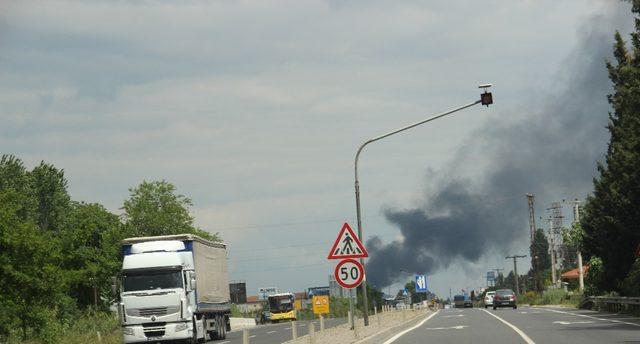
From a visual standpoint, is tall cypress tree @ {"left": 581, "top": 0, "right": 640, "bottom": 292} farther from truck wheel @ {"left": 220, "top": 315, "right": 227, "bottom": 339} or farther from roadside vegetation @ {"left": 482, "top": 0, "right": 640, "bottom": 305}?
truck wheel @ {"left": 220, "top": 315, "right": 227, "bottom": 339}

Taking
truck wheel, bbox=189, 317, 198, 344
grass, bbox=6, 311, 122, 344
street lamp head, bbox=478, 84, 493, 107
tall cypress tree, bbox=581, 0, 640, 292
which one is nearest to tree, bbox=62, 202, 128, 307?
grass, bbox=6, 311, 122, 344

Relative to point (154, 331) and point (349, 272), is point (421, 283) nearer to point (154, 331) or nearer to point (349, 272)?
point (154, 331)

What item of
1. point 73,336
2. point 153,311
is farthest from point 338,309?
point 153,311

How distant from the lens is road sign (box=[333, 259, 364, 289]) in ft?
93.2

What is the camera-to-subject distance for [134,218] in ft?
360

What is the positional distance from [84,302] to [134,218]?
11.9 metres

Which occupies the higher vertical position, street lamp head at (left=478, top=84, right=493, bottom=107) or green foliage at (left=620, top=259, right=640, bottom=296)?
street lamp head at (left=478, top=84, right=493, bottom=107)

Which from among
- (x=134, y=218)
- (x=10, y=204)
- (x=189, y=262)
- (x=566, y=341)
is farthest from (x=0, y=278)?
(x=134, y=218)

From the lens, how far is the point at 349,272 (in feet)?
93.5

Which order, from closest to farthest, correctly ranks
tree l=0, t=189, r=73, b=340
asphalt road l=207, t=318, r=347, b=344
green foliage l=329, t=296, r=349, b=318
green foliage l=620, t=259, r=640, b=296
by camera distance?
asphalt road l=207, t=318, r=347, b=344 → tree l=0, t=189, r=73, b=340 → green foliage l=620, t=259, r=640, b=296 → green foliage l=329, t=296, r=349, b=318

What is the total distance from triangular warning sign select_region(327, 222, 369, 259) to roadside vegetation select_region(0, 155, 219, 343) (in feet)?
65.4

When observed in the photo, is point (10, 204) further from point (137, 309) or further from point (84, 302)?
point (84, 302)

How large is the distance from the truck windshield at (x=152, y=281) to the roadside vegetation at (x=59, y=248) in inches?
326

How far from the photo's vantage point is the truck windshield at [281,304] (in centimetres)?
10325
